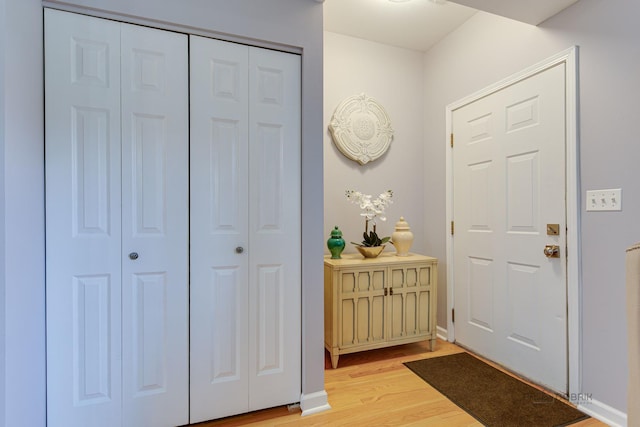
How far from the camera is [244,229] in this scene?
1.67 m

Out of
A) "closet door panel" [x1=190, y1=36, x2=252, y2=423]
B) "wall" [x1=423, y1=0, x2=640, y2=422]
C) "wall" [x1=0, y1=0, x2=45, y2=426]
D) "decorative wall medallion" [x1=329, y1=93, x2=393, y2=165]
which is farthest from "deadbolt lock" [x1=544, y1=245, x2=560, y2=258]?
"wall" [x1=0, y1=0, x2=45, y2=426]

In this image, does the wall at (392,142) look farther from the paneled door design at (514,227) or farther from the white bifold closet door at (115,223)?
the white bifold closet door at (115,223)

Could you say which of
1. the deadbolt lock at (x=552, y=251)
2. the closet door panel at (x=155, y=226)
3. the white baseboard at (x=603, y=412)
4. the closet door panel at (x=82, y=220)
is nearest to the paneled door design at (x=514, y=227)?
the deadbolt lock at (x=552, y=251)

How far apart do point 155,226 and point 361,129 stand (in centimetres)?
187

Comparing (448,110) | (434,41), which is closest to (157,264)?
(448,110)

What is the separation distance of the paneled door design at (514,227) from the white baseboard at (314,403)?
4.46ft

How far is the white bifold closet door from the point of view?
1.40 m

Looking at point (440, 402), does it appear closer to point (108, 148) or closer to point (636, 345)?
point (636, 345)

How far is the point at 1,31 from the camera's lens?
3.50 ft

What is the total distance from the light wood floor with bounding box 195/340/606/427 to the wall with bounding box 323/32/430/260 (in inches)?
39.1

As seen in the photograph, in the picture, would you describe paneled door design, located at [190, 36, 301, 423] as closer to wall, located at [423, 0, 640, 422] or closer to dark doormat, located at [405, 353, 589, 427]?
dark doormat, located at [405, 353, 589, 427]

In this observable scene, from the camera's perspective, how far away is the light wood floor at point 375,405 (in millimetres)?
1656

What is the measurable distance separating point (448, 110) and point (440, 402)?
2221 mm

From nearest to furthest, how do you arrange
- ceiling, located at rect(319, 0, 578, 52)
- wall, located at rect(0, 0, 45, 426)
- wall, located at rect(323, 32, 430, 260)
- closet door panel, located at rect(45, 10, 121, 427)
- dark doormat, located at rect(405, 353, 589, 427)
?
1. wall, located at rect(0, 0, 45, 426)
2. closet door panel, located at rect(45, 10, 121, 427)
3. dark doormat, located at rect(405, 353, 589, 427)
4. ceiling, located at rect(319, 0, 578, 52)
5. wall, located at rect(323, 32, 430, 260)
